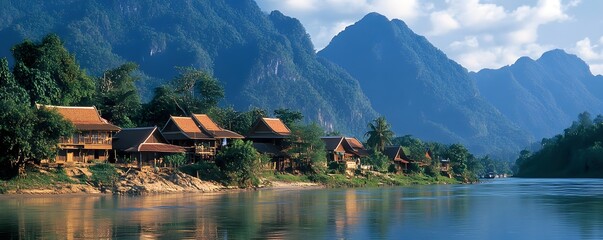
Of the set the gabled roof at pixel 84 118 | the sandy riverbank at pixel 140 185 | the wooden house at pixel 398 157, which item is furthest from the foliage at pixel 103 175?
the wooden house at pixel 398 157

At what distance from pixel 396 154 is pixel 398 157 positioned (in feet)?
3.64

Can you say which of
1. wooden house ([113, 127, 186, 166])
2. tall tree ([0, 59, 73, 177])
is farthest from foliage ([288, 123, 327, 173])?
tall tree ([0, 59, 73, 177])

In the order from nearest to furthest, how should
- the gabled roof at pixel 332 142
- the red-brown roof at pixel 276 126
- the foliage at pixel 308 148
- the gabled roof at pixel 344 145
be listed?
the foliage at pixel 308 148 → the red-brown roof at pixel 276 126 → the gabled roof at pixel 332 142 → the gabled roof at pixel 344 145

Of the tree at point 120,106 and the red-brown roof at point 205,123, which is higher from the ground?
the tree at point 120,106

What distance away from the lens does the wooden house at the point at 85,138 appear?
5430 cm

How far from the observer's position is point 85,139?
55.5 m

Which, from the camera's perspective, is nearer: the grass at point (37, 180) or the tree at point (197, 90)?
the grass at point (37, 180)

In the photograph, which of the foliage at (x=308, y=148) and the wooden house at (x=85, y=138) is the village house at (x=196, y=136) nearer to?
the foliage at (x=308, y=148)

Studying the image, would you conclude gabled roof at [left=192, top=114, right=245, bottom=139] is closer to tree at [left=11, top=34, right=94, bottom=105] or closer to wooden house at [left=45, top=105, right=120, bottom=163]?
wooden house at [left=45, top=105, right=120, bottom=163]

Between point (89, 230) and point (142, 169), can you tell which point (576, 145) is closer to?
point (142, 169)

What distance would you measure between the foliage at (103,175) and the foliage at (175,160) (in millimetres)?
6816

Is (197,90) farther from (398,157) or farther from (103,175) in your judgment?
(103,175)

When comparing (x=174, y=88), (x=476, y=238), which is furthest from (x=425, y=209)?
(x=174, y=88)

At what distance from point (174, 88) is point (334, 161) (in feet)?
76.8
